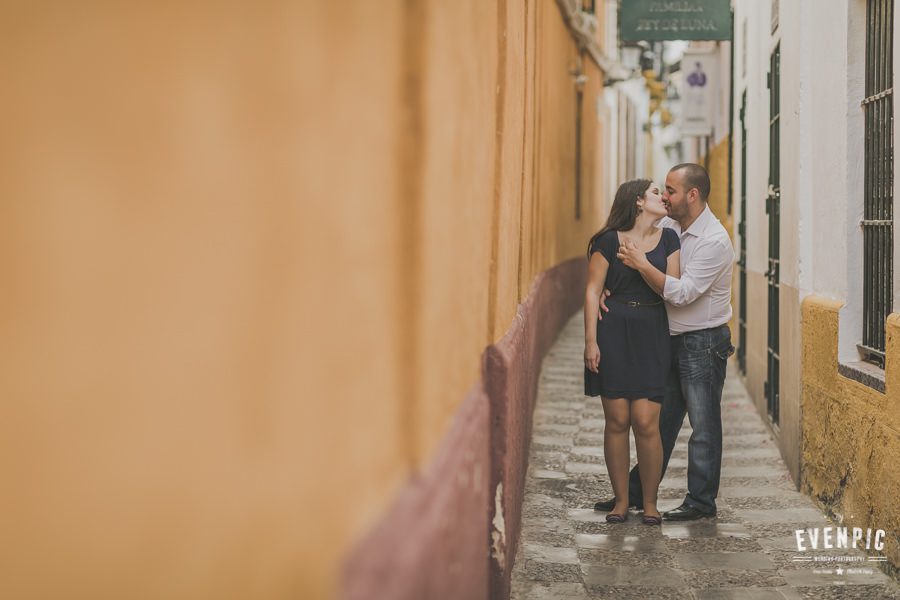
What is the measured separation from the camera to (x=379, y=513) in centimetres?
206

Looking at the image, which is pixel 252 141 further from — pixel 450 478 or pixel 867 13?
pixel 867 13

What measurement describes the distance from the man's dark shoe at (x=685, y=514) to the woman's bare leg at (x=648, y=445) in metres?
0.09

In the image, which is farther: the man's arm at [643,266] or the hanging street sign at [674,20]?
the hanging street sign at [674,20]

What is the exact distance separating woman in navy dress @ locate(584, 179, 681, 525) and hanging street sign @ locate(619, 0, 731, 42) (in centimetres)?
591

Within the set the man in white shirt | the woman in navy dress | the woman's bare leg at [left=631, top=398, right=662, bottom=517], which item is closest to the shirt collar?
the man in white shirt

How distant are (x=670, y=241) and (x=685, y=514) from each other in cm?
141

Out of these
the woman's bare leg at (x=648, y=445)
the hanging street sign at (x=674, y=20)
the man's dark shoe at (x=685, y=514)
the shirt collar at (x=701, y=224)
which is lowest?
the man's dark shoe at (x=685, y=514)

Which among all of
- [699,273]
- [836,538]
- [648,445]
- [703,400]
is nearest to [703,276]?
[699,273]

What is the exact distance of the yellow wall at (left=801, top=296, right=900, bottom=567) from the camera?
4.79 meters

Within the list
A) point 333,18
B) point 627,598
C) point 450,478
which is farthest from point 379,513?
point 627,598

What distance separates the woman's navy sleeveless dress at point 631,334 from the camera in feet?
18.9

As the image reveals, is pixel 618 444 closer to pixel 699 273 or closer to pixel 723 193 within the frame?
pixel 699 273

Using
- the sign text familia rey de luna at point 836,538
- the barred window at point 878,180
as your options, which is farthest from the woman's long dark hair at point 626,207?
the sign text familia rey de luna at point 836,538

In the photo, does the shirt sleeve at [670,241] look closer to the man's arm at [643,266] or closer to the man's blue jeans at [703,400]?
the man's arm at [643,266]
